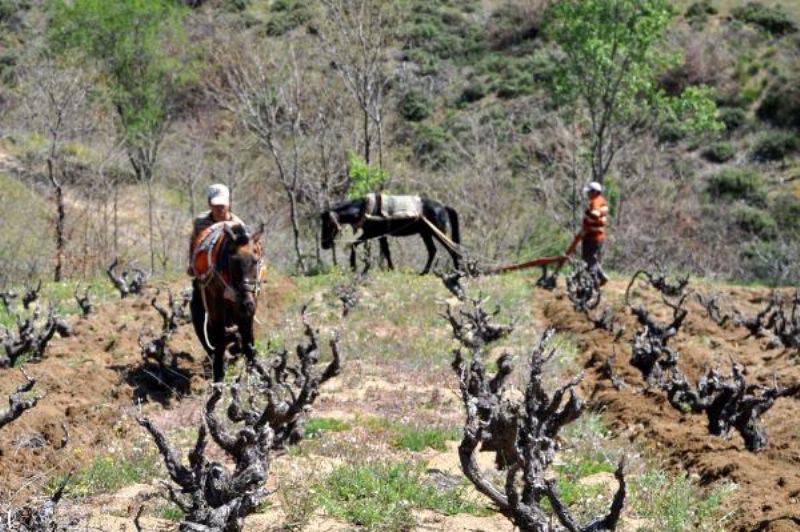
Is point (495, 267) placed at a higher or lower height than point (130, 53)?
lower

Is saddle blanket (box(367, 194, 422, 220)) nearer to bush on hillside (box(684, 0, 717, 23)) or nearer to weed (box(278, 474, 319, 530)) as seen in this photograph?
weed (box(278, 474, 319, 530))

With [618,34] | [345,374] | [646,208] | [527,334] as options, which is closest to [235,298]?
[345,374]

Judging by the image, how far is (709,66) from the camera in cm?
4941

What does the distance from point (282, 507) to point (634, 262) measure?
74.6 ft

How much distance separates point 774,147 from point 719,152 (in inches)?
93.5

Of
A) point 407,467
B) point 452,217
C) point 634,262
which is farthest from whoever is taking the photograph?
point 634,262

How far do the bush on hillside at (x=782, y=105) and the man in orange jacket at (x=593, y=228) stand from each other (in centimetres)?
3142

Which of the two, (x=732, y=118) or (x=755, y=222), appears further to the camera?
(x=732, y=118)

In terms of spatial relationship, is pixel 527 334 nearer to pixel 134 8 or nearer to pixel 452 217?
pixel 452 217

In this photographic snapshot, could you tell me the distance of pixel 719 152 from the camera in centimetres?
4212

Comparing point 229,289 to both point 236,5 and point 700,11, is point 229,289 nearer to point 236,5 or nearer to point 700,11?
point 236,5

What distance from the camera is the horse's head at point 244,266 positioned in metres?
9.47

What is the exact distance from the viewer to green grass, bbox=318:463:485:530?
6402mm

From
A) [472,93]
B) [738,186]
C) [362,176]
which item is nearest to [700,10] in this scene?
[472,93]
